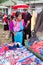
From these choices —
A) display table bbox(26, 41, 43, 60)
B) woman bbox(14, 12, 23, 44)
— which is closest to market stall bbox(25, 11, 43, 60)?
display table bbox(26, 41, 43, 60)

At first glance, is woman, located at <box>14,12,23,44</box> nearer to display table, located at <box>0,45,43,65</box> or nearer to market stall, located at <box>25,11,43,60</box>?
market stall, located at <box>25,11,43,60</box>

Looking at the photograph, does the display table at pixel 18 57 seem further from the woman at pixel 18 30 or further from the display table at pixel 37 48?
the woman at pixel 18 30

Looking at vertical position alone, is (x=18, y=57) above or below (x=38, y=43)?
below

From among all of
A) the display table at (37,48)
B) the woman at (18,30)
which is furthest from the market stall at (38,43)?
the woman at (18,30)

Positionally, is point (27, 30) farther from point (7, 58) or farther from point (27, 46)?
point (7, 58)

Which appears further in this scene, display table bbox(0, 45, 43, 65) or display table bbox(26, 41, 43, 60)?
display table bbox(26, 41, 43, 60)

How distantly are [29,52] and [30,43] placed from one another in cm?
29

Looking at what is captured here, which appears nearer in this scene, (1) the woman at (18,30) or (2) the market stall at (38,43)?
(2) the market stall at (38,43)

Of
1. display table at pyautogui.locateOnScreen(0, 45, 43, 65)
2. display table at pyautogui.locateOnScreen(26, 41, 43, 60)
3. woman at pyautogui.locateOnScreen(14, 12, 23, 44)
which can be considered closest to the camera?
display table at pyautogui.locateOnScreen(0, 45, 43, 65)

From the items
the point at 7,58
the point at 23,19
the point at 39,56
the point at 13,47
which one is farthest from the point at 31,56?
the point at 23,19

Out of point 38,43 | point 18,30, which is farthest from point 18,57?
point 18,30

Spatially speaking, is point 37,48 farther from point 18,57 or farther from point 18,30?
point 18,30

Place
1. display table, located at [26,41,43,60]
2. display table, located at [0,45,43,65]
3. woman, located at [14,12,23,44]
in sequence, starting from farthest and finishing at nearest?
woman, located at [14,12,23,44] → display table, located at [26,41,43,60] → display table, located at [0,45,43,65]

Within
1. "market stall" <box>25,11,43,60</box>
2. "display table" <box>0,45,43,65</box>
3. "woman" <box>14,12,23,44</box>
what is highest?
"market stall" <box>25,11,43,60</box>
